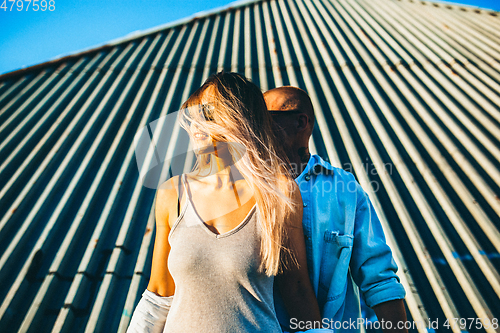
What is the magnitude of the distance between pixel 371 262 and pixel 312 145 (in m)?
1.21

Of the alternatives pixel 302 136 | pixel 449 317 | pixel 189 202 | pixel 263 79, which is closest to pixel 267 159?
pixel 189 202

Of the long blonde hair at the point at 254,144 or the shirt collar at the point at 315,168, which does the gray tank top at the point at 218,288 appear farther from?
the shirt collar at the point at 315,168

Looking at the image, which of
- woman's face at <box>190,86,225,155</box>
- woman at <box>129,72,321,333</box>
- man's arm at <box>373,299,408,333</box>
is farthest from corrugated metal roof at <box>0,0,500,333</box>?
woman's face at <box>190,86,225,155</box>

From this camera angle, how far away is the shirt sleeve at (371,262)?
92 cm

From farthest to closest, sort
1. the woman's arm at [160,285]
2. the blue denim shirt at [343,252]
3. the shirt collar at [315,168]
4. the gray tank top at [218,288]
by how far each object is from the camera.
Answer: the shirt collar at [315,168] → the blue denim shirt at [343,252] → the woman's arm at [160,285] → the gray tank top at [218,288]

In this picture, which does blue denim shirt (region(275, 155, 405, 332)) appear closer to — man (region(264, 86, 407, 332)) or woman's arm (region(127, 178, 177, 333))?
man (region(264, 86, 407, 332))

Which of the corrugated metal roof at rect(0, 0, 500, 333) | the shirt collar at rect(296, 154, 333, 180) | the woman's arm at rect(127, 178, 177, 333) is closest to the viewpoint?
the woman's arm at rect(127, 178, 177, 333)

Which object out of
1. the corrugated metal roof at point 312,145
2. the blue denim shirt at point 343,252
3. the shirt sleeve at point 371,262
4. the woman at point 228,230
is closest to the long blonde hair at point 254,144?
the woman at point 228,230

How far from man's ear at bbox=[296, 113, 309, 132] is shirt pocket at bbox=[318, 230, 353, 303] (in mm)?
523

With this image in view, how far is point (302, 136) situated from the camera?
126cm

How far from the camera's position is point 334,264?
103 cm

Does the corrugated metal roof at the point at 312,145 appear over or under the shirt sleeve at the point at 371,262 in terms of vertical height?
over

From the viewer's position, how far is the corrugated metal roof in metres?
1.57

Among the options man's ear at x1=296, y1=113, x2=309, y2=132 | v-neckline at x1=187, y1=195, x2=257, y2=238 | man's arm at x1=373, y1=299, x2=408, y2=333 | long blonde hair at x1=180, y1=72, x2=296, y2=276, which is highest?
man's ear at x1=296, y1=113, x2=309, y2=132
